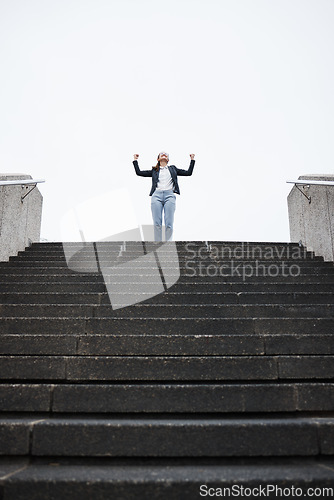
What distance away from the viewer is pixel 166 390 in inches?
101

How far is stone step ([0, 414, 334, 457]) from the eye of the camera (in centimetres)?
217

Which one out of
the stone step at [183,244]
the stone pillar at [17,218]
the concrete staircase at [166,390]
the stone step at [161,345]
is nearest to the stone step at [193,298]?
the concrete staircase at [166,390]

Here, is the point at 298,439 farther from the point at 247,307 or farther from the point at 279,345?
the point at 247,307

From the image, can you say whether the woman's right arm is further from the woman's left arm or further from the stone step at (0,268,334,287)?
the stone step at (0,268,334,287)

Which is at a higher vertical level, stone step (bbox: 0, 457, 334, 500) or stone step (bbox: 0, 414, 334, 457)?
stone step (bbox: 0, 414, 334, 457)

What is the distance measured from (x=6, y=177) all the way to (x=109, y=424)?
4681 mm

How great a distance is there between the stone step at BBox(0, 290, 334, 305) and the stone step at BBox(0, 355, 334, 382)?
4.00ft

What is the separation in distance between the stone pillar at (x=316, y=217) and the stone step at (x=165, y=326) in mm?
2806

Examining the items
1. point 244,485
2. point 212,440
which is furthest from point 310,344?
point 244,485

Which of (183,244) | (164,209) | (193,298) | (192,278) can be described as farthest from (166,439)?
(164,209)

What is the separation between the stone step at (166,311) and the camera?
12.0ft

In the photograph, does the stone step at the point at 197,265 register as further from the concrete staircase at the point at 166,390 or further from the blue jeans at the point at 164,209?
the blue jeans at the point at 164,209

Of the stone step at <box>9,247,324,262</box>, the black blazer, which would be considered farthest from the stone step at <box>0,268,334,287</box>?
the black blazer

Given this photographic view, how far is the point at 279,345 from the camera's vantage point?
3090mm
